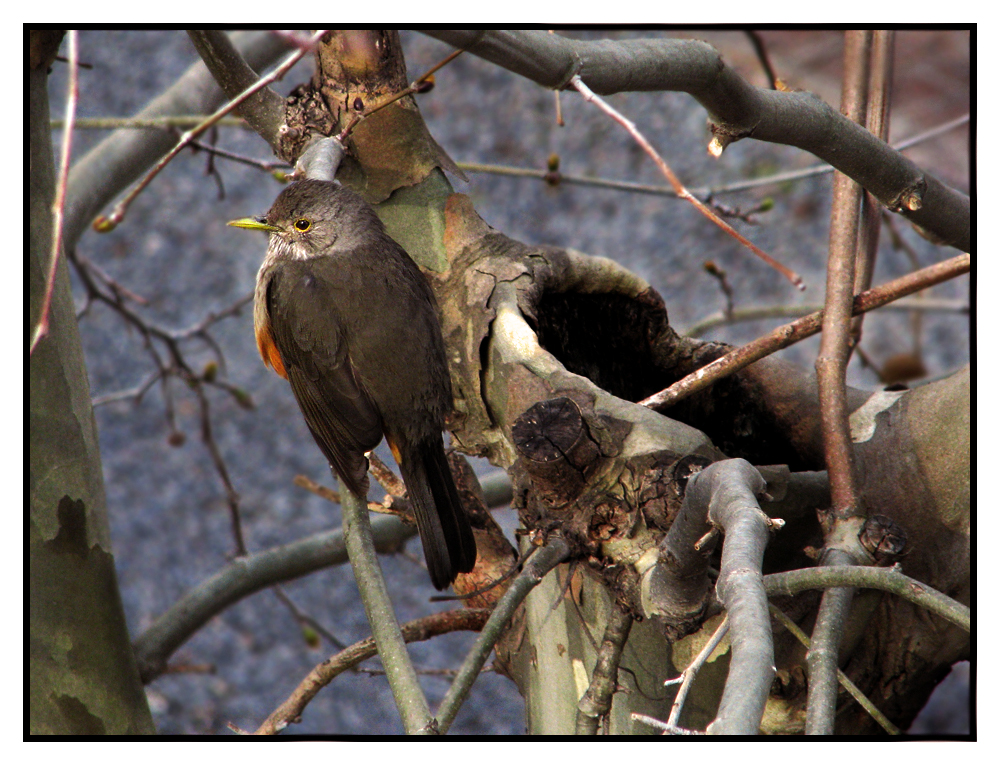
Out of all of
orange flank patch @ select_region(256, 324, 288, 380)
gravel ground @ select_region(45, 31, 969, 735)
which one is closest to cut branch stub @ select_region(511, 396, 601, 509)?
orange flank patch @ select_region(256, 324, 288, 380)

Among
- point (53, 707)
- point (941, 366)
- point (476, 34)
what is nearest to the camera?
point (476, 34)

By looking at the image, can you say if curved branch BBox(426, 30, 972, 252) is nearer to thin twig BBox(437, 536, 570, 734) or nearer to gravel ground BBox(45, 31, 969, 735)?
thin twig BBox(437, 536, 570, 734)

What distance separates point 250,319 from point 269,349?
1830 mm

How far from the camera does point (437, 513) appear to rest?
1.42m

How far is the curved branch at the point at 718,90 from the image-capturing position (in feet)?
3.29

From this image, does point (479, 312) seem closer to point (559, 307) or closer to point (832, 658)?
point (559, 307)

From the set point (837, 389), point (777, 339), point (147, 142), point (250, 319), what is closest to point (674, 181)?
point (777, 339)

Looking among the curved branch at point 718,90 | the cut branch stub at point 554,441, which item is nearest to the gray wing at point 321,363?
the cut branch stub at point 554,441

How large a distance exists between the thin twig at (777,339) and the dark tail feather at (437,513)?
0.36m

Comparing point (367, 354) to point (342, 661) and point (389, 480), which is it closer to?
point (389, 480)

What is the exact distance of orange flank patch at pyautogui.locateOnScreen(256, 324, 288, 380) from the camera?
1527mm

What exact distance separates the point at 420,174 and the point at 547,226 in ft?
6.16

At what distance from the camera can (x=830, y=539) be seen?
119 centimetres
